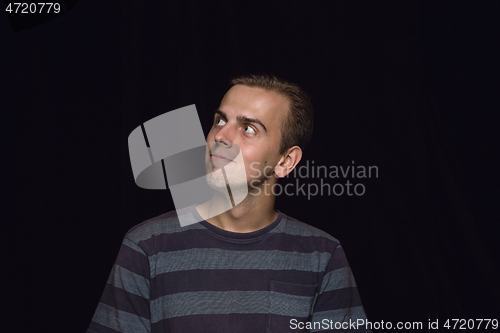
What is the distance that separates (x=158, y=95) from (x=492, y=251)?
1402mm

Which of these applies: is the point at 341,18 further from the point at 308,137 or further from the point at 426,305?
the point at 426,305

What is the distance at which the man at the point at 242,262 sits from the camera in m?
1.19

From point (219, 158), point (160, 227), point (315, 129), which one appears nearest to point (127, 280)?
point (160, 227)

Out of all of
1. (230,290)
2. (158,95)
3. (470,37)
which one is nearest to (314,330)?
(230,290)

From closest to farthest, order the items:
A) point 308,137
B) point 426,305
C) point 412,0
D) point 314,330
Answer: point 314,330 < point 308,137 < point 426,305 < point 412,0

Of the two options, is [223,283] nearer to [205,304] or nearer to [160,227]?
[205,304]

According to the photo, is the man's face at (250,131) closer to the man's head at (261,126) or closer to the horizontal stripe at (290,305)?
the man's head at (261,126)

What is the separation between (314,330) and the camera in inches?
51.8

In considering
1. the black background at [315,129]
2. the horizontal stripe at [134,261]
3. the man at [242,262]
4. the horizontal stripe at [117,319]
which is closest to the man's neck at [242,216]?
the man at [242,262]

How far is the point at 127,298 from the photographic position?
3.85 feet

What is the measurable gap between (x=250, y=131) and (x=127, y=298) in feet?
1.82

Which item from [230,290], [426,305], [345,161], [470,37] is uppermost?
[470,37]

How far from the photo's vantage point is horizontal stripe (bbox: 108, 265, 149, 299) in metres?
1.17

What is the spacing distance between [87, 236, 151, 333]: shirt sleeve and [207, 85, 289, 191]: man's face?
31 cm
